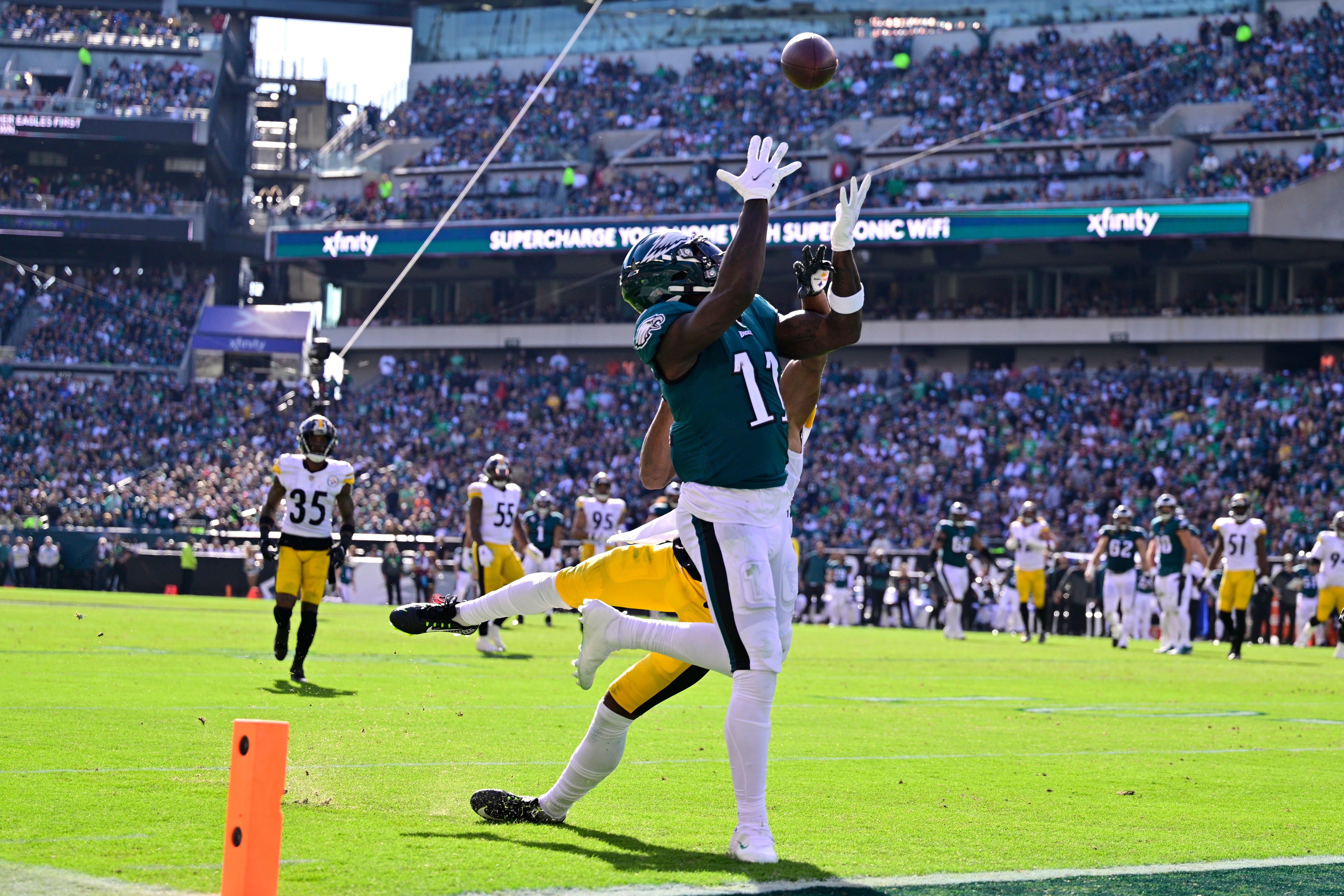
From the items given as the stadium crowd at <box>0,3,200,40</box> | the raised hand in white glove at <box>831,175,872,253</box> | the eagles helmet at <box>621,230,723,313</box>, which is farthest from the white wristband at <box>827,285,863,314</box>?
the stadium crowd at <box>0,3,200,40</box>

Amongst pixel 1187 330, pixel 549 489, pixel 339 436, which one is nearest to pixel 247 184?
pixel 339 436

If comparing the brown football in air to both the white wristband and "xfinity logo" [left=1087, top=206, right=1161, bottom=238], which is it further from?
"xfinity logo" [left=1087, top=206, right=1161, bottom=238]

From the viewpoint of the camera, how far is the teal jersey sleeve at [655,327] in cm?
502

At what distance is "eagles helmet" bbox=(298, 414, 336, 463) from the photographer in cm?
1177

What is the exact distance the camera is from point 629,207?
42406 millimetres

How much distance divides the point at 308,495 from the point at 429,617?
20.7 feet

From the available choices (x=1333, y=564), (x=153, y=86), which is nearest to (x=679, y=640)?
(x=1333, y=564)

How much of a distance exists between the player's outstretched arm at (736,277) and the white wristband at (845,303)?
27 centimetres

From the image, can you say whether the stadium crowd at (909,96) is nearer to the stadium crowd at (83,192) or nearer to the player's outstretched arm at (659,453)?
the stadium crowd at (83,192)

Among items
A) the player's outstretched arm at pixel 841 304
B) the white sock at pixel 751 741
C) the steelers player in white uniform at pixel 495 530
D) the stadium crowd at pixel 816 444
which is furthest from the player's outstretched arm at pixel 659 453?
the stadium crowd at pixel 816 444

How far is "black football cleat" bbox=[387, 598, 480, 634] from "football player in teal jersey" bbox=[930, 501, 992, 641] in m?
17.3

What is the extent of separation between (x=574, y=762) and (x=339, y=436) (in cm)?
3729

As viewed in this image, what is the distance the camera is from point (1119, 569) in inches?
829

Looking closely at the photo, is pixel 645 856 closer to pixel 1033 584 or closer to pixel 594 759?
pixel 594 759
